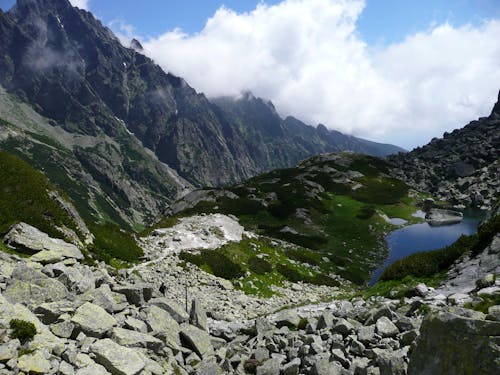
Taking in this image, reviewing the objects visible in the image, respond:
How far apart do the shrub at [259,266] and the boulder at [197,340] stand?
23.9m

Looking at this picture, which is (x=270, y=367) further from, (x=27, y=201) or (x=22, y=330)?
(x=27, y=201)

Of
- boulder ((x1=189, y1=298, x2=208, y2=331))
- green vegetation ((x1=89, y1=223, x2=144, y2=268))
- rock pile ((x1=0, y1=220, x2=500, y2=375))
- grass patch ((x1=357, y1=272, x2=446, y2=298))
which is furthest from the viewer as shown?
green vegetation ((x1=89, y1=223, x2=144, y2=268))

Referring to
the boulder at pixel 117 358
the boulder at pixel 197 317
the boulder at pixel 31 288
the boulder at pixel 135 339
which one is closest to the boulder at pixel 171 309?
the boulder at pixel 197 317

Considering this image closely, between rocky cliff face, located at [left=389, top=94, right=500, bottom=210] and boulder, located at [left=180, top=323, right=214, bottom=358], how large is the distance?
327ft

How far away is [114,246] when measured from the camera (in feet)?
105

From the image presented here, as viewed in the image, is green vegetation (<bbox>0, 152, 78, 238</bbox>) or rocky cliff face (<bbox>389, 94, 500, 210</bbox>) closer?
green vegetation (<bbox>0, 152, 78, 238</bbox>)

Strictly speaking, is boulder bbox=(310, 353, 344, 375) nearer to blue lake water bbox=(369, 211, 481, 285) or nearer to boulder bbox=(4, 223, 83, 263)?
boulder bbox=(4, 223, 83, 263)

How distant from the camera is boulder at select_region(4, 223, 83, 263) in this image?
62.1ft

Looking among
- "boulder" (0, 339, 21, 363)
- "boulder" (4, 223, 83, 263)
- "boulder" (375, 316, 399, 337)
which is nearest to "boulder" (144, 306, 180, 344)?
"boulder" (0, 339, 21, 363)

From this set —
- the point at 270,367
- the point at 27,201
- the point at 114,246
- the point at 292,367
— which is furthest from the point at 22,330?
the point at 114,246

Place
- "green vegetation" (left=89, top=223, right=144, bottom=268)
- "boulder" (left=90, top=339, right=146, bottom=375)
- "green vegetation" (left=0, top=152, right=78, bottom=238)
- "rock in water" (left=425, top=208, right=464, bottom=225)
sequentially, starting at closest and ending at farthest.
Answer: "boulder" (left=90, top=339, right=146, bottom=375) → "green vegetation" (left=0, top=152, right=78, bottom=238) → "green vegetation" (left=89, top=223, right=144, bottom=268) → "rock in water" (left=425, top=208, right=464, bottom=225)

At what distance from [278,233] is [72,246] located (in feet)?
155

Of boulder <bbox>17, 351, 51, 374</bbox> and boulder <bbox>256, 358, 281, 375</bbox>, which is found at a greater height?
boulder <bbox>17, 351, 51, 374</bbox>

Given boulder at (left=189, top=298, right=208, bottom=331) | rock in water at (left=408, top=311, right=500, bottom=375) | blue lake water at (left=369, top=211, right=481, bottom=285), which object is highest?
blue lake water at (left=369, top=211, right=481, bottom=285)
